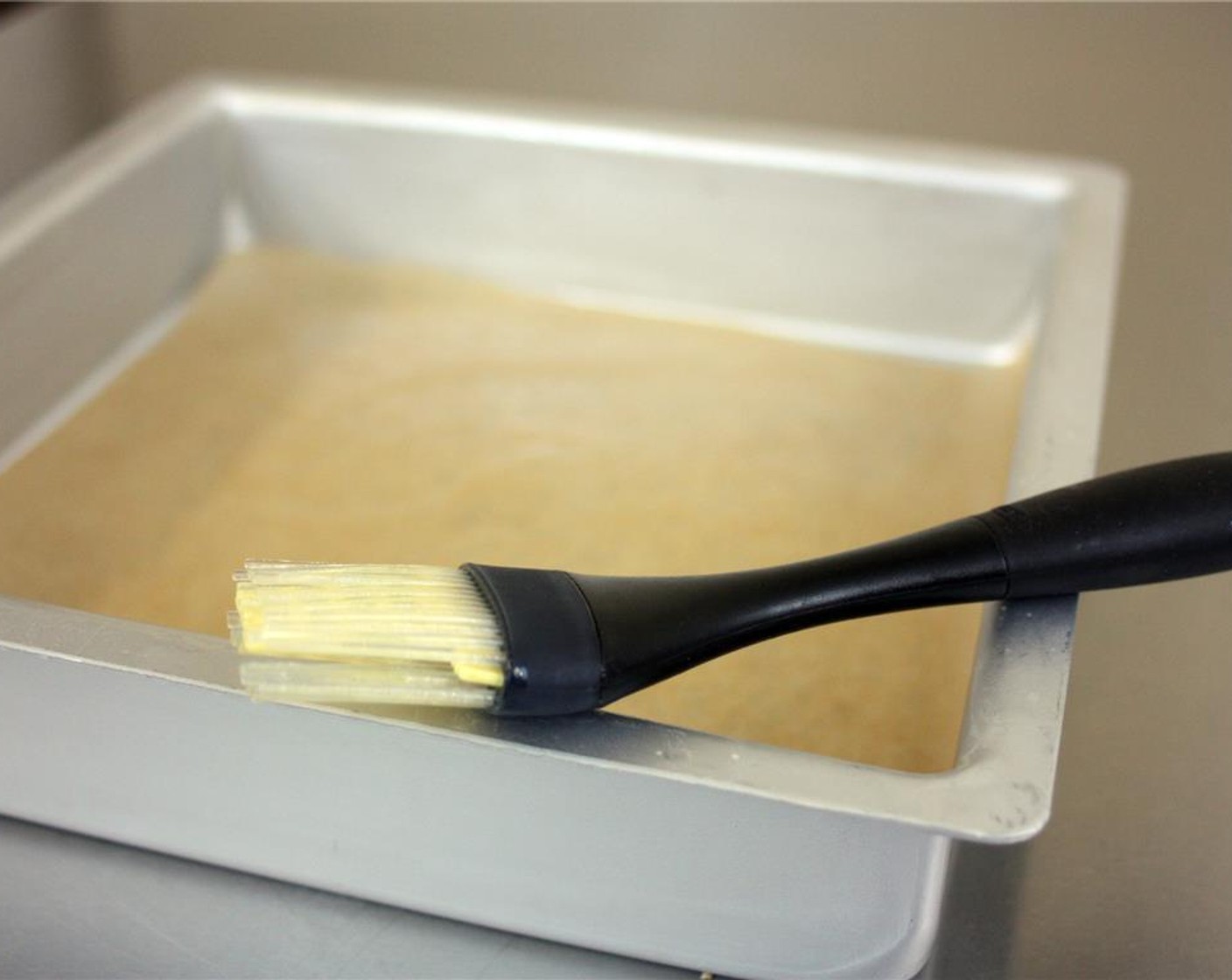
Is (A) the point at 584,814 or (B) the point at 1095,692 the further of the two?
(B) the point at 1095,692

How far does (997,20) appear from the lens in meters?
1.44

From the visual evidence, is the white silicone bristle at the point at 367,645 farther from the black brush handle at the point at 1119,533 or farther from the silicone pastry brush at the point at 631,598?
the black brush handle at the point at 1119,533

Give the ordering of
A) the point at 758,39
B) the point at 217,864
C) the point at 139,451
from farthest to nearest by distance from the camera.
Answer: the point at 758,39 → the point at 139,451 → the point at 217,864

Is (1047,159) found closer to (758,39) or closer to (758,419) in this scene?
(758,419)

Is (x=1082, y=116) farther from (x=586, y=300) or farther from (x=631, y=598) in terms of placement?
(x=631, y=598)

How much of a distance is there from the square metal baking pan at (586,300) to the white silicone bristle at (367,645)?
1cm

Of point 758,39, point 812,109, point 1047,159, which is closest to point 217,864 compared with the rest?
point 1047,159

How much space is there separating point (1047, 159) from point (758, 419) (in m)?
0.26

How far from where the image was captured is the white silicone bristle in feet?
1.42

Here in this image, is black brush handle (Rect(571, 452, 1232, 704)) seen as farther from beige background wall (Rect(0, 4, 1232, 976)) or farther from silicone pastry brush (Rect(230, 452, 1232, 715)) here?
beige background wall (Rect(0, 4, 1232, 976))

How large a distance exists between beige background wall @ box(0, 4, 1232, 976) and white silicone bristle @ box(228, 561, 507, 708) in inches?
10.2

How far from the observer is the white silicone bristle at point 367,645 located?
43cm

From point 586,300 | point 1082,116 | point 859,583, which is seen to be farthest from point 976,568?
point 1082,116

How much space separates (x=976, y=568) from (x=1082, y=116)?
2.86 ft
